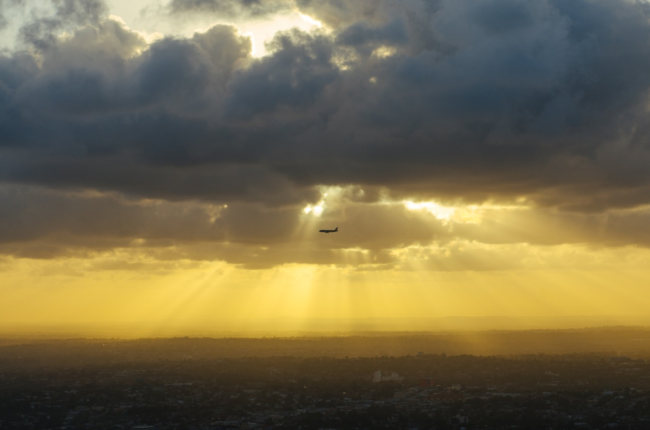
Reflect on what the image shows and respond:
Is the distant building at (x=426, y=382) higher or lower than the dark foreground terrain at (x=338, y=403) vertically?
higher

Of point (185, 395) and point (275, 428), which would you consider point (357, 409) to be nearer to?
point (275, 428)

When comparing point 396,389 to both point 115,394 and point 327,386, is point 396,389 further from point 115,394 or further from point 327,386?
point 115,394

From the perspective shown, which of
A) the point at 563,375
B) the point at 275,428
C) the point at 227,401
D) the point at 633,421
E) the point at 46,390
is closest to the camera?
the point at 633,421

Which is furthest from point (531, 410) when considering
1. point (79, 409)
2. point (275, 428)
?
point (79, 409)

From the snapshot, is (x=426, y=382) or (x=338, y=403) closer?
(x=338, y=403)

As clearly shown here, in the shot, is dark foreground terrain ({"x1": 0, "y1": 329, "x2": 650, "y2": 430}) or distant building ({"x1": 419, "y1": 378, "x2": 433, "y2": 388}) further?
distant building ({"x1": 419, "y1": 378, "x2": 433, "y2": 388})

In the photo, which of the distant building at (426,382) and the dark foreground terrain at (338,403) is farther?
the distant building at (426,382)

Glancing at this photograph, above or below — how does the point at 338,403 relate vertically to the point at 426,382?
below

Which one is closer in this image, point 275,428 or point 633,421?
point 633,421

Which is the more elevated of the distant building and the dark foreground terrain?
the distant building

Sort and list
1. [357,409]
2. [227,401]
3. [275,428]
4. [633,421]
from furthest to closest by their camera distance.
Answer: [227,401], [357,409], [275,428], [633,421]
